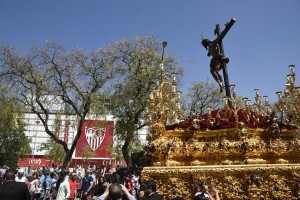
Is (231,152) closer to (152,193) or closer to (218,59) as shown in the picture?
(152,193)

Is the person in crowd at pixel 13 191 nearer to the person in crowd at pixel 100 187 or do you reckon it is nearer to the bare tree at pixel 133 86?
the person in crowd at pixel 100 187

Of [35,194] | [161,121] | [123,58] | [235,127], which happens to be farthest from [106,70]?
[235,127]

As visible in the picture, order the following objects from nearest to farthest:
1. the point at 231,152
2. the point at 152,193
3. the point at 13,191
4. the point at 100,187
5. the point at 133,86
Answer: the point at 152,193, the point at 13,191, the point at 231,152, the point at 100,187, the point at 133,86

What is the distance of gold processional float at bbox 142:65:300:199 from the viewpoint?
6980 mm

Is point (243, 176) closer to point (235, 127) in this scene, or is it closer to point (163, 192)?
point (235, 127)

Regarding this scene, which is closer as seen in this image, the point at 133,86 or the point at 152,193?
the point at 152,193

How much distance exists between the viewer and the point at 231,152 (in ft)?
24.3

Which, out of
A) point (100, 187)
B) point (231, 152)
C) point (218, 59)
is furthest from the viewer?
point (100, 187)

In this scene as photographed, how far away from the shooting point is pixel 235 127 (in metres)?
7.57

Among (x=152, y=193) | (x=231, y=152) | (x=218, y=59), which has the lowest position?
(x=152, y=193)

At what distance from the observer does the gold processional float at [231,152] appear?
22.9 feet

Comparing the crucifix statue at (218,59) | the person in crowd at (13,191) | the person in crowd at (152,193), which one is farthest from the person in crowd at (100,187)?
the crucifix statue at (218,59)

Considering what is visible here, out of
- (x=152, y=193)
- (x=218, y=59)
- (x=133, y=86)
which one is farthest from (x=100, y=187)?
(x=133, y=86)

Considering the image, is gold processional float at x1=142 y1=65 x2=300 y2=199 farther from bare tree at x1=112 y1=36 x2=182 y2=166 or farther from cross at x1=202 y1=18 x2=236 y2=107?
bare tree at x1=112 y1=36 x2=182 y2=166
